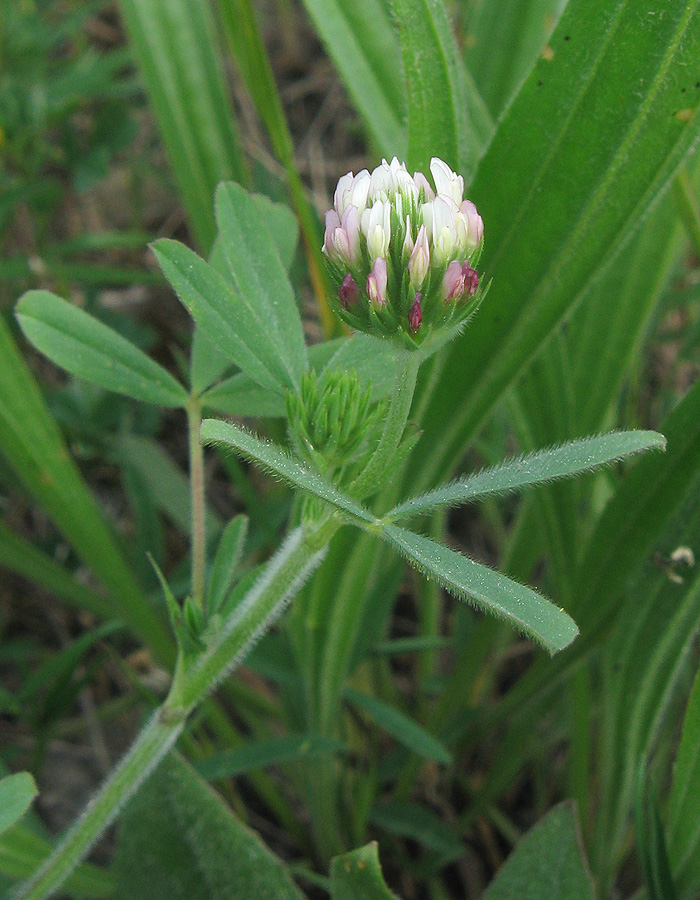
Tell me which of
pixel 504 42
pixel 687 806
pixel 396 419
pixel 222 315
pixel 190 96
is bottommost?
pixel 687 806

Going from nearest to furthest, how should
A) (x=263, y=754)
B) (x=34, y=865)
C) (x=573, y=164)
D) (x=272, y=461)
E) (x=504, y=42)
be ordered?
(x=272, y=461), (x=573, y=164), (x=34, y=865), (x=263, y=754), (x=504, y=42)

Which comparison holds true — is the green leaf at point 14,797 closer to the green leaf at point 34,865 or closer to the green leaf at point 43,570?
the green leaf at point 34,865

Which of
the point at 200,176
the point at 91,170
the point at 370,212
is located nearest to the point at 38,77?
the point at 91,170

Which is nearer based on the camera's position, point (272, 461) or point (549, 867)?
point (272, 461)

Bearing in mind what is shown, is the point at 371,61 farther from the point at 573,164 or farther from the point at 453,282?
the point at 453,282

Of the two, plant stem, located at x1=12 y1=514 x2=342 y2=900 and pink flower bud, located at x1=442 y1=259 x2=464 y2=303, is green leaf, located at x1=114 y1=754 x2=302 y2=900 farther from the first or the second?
pink flower bud, located at x1=442 y1=259 x2=464 y2=303

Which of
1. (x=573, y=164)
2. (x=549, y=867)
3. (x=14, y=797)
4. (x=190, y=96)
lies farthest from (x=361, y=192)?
(x=190, y=96)
